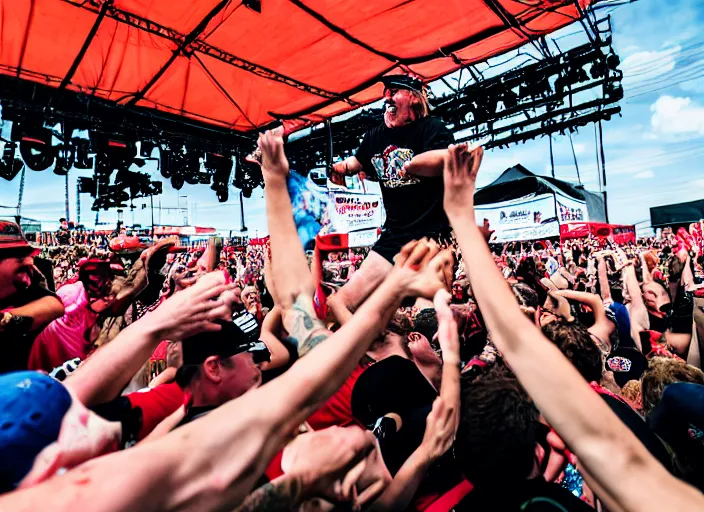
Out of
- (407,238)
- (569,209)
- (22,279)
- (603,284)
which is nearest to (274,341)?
(407,238)

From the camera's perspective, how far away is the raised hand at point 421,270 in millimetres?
1088

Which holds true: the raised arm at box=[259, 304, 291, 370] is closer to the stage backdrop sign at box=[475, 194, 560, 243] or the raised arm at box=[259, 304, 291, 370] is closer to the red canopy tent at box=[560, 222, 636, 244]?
the stage backdrop sign at box=[475, 194, 560, 243]

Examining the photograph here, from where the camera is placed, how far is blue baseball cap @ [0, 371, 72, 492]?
66 centimetres

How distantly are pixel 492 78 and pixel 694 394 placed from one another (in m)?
10.6

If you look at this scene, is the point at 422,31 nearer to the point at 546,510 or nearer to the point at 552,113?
the point at 546,510

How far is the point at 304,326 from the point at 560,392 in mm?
932

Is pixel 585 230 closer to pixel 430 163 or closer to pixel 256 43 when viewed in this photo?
pixel 256 43

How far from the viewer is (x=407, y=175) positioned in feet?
8.02

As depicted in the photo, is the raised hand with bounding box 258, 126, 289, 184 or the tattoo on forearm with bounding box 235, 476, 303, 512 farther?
the raised hand with bounding box 258, 126, 289, 184

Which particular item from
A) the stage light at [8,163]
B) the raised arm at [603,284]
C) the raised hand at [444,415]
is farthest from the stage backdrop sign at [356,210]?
the stage light at [8,163]

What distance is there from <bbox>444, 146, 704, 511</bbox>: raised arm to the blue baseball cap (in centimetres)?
96

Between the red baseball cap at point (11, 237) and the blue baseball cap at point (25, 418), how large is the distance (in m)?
2.01

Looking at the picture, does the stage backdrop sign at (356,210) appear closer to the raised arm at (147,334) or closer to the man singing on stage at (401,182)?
the man singing on stage at (401,182)

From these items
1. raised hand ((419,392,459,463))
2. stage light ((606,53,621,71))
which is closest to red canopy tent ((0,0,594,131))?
raised hand ((419,392,459,463))
